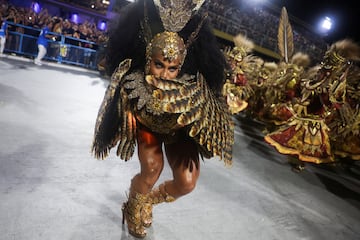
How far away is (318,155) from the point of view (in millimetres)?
4777

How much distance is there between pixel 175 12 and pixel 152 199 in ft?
4.45

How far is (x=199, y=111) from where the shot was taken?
175cm

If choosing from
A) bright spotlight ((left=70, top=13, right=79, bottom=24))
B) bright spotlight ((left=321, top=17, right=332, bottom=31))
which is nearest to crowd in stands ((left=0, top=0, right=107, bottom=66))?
bright spotlight ((left=70, top=13, right=79, bottom=24))

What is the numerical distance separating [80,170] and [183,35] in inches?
67.9

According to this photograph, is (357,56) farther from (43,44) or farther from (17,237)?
(43,44)

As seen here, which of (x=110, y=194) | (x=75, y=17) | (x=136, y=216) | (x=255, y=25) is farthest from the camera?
(x=255, y=25)

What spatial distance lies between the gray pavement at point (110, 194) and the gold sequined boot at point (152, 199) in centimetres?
12

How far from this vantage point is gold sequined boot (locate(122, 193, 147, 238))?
2.11 m

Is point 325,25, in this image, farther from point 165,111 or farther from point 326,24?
point 165,111

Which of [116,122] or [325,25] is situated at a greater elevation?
[325,25]

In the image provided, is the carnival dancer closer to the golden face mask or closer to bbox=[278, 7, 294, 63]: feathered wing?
the golden face mask

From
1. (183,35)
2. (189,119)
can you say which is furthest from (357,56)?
(189,119)

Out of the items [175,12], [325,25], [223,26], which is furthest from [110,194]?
[325,25]

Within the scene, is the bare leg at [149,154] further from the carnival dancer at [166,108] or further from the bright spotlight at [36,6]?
the bright spotlight at [36,6]
